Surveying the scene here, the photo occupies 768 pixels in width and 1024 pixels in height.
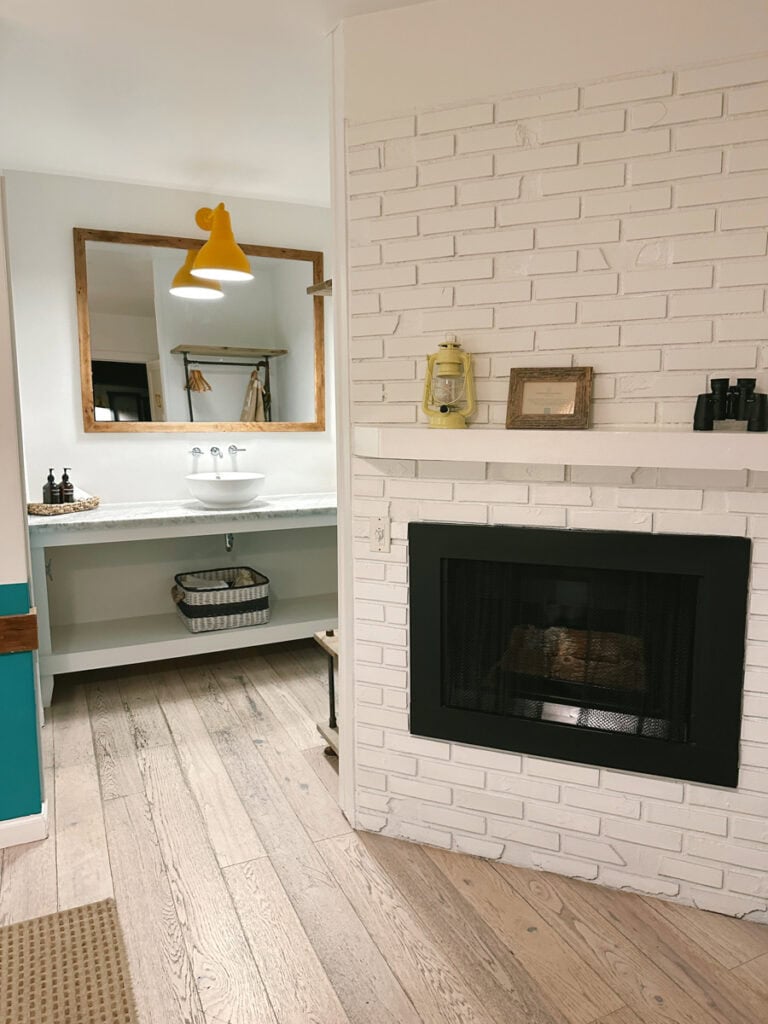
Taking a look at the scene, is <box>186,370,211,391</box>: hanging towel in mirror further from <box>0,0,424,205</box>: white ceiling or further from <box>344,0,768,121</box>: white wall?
<box>344,0,768,121</box>: white wall

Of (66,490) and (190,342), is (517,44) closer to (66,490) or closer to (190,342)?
(190,342)

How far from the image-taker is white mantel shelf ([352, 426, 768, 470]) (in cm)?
167

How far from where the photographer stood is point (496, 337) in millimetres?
2018

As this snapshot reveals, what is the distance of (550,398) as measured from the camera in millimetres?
1948

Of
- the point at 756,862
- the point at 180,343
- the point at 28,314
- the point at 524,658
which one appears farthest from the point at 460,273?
the point at 28,314

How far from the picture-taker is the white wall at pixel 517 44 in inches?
68.4

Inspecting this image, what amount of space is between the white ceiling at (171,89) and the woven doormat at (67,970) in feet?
8.18

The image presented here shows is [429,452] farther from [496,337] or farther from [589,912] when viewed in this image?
[589,912]

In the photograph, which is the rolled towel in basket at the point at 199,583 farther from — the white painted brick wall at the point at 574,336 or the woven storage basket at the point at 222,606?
the white painted brick wall at the point at 574,336

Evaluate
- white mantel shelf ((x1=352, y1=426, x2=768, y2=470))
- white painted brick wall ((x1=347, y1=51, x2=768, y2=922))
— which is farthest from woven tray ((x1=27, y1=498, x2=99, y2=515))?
white mantel shelf ((x1=352, y1=426, x2=768, y2=470))

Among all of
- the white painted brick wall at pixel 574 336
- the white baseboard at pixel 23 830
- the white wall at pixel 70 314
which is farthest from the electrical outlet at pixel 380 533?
the white wall at pixel 70 314

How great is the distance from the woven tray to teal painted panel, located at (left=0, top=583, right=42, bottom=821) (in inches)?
45.1

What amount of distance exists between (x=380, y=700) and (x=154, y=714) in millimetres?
1417

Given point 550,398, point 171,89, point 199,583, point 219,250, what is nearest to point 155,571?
point 199,583
